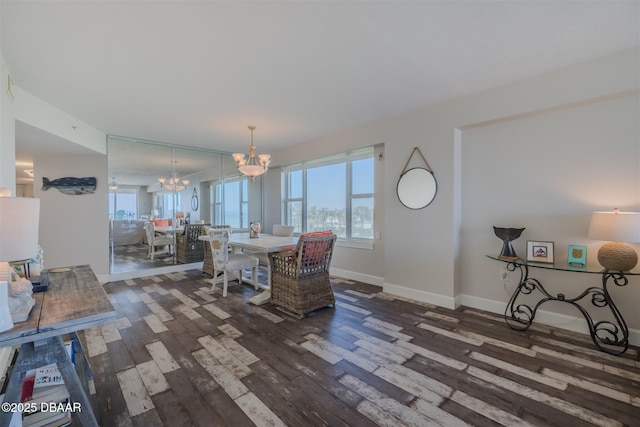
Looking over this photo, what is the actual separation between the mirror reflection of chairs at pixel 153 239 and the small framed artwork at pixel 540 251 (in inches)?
224

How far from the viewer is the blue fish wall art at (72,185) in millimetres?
4367

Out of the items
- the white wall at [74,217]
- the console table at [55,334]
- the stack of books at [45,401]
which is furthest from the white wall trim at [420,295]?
the white wall at [74,217]

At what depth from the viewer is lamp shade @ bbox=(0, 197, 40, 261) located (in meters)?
1.20

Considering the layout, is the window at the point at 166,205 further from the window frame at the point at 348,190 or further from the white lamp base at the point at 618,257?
the white lamp base at the point at 618,257

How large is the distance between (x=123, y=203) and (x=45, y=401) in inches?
163

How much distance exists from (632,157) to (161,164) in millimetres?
6688

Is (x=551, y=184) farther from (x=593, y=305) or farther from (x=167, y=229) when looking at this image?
(x=167, y=229)

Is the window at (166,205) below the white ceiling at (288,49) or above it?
below

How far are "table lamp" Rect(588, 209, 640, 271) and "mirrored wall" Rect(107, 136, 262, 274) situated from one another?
5.79 meters

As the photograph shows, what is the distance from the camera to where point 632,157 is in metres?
2.45

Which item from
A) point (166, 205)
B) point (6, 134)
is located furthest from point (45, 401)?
point (166, 205)

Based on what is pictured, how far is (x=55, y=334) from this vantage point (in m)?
1.19

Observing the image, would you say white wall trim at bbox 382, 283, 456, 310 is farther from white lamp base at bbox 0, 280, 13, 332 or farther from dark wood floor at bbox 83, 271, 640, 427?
white lamp base at bbox 0, 280, 13, 332

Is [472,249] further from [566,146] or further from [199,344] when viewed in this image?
[199,344]
